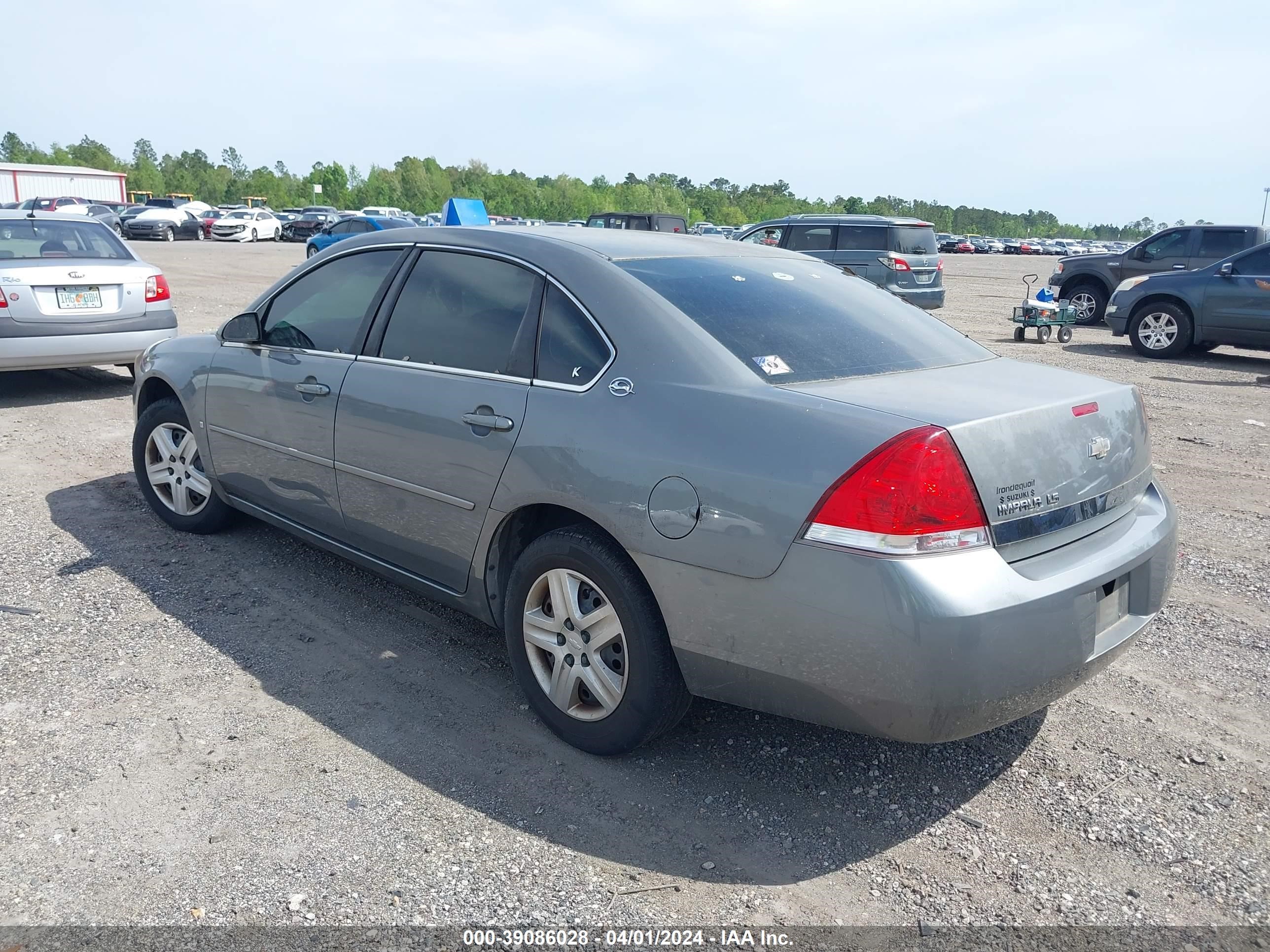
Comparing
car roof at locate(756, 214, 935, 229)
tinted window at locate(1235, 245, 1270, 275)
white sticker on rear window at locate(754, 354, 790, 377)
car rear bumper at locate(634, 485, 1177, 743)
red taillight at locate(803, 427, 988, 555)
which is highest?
car roof at locate(756, 214, 935, 229)

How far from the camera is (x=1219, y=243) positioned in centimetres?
1598

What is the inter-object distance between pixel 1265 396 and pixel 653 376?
973 centimetres

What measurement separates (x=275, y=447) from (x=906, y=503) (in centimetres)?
299

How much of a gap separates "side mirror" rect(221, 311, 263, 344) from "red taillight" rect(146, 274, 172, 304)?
4.73 m

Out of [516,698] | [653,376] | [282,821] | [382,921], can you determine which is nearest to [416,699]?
[516,698]

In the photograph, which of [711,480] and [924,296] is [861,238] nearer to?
[924,296]

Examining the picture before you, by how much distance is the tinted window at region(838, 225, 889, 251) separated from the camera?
16.8m

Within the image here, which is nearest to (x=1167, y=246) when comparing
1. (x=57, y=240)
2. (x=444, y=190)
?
(x=57, y=240)

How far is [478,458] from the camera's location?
3455mm

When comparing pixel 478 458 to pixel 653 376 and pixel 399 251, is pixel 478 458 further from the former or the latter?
pixel 399 251

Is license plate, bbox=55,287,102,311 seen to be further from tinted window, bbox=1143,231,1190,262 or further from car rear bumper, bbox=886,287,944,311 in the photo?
tinted window, bbox=1143,231,1190,262

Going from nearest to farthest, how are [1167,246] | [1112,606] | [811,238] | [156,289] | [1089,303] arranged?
[1112,606], [156,289], [1167,246], [1089,303], [811,238]

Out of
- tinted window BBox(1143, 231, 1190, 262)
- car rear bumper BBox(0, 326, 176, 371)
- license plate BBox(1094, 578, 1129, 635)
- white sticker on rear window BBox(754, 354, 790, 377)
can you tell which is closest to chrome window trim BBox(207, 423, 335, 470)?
white sticker on rear window BBox(754, 354, 790, 377)

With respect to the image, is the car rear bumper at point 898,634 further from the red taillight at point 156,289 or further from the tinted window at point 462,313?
the red taillight at point 156,289
